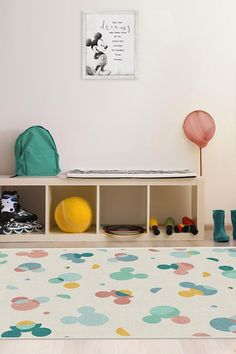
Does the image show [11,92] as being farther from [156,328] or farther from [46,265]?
[156,328]

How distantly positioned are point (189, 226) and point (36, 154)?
1207 millimetres

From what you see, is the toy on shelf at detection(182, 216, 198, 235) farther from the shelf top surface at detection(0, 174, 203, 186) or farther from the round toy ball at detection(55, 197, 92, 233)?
the round toy ball at detection(55, 197, 92, 233)

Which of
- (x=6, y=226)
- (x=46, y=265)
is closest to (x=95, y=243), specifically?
(x=6, y=226)

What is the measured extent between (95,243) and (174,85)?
1357mm

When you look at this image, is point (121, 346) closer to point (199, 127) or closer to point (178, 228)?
point (178, 228)

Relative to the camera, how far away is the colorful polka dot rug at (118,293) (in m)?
1.77

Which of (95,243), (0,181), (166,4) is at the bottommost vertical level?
(95,243)

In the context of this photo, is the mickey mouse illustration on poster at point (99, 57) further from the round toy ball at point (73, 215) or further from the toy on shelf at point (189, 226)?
the toy on shelf at point (189, 226)

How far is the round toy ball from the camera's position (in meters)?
3.61

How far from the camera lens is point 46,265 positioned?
99.0 inches

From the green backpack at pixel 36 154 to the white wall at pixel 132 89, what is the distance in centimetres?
14

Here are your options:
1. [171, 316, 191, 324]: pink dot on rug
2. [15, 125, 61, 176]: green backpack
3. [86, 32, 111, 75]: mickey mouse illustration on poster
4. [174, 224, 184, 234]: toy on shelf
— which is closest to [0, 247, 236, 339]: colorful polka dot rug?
[171, 316, 191, 324]: pink dot on rug

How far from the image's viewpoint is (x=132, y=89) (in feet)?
13.2

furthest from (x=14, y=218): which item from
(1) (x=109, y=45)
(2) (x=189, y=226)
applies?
(1) (x=109, y=45)
